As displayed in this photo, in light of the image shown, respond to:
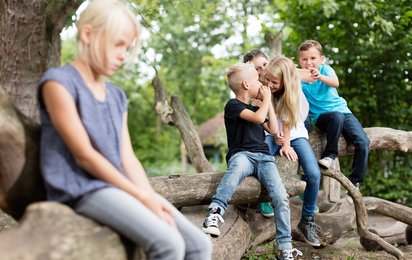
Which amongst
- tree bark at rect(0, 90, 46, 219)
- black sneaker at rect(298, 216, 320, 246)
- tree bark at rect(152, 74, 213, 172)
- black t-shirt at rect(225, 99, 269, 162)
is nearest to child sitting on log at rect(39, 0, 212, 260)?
tree bark at rect(0, 90, 46, 219)

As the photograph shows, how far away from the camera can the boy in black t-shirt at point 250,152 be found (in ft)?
14.3

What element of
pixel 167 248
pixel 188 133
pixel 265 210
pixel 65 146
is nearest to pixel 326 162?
pixel 265 210

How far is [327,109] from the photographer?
17.4ft

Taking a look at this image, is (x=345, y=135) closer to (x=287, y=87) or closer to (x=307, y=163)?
(x=307, y=163)

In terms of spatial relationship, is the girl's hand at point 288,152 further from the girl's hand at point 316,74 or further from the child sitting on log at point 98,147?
the child sitting on log at point 98,147

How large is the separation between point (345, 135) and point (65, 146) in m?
Answer: 3.63

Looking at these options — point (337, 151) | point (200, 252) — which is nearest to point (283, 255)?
point (337, 151)

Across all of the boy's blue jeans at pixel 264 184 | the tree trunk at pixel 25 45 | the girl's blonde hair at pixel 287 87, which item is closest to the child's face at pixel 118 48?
the boy's blue jeans at pixel 264 184

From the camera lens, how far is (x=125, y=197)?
241 cm

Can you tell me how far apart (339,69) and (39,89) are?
658cm

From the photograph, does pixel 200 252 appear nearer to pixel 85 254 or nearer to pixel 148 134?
pixel 85 254

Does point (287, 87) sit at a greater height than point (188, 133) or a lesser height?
greater

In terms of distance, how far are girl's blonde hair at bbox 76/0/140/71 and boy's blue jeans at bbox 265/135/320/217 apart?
9.17 feet

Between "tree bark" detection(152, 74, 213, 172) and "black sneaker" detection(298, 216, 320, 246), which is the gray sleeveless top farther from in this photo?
"tree bark" detection(152, 74, 213, 172)
